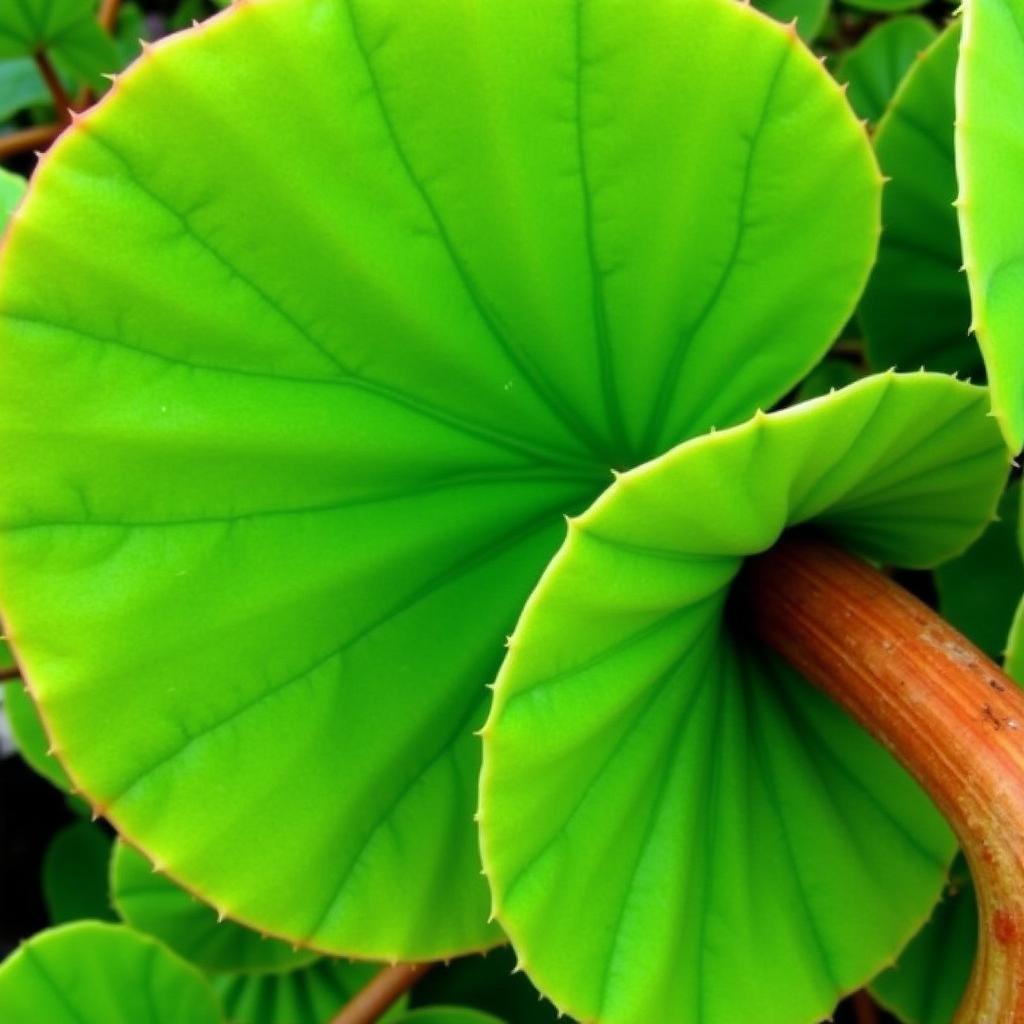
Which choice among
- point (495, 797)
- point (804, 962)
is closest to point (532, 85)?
point (495, 797)

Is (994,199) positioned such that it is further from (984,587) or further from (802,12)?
(802,12)

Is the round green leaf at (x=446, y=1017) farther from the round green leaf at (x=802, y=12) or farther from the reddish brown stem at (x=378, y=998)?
the round green leaf at (x=802, y=12)

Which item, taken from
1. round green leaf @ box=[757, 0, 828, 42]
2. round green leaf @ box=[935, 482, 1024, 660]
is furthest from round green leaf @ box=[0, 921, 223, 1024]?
round green leaf @ box=[757, 0, 828, 42]

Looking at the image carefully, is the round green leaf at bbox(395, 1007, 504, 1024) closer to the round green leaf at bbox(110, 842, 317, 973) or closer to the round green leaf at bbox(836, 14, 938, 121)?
the round green leaf at bbox(110, 842, 317, 973)

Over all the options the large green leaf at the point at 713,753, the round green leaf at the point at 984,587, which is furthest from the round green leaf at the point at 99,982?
the round green leaf at the point at 984,587

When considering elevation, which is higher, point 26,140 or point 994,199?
point 994,199

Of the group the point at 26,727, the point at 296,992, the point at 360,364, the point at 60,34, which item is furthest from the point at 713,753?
the point at 60,34
